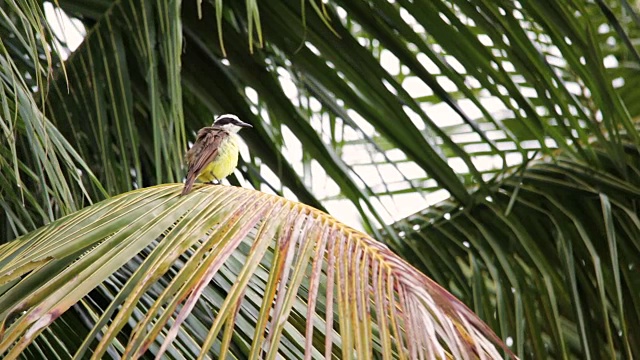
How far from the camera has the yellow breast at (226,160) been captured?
3.52 meters

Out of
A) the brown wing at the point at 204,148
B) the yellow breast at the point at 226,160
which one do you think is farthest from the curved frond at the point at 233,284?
the yellow breast at the point at 226,160

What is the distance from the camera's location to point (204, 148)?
11.2 ft

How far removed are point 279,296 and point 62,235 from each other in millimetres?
531

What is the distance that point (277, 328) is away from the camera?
1.48 metres

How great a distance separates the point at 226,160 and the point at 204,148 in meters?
0.21

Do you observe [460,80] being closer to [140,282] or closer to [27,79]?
[27,79]

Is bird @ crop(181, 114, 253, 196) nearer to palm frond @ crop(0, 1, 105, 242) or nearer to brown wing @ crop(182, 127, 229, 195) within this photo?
brown wing @ crop(182, 127, 229, 195)

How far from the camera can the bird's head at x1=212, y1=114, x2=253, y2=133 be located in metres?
3.35

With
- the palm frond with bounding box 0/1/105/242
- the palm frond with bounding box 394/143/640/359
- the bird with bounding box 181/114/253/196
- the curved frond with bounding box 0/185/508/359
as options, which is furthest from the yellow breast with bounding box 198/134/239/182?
the curved frond with bounding box 0/185/508/359

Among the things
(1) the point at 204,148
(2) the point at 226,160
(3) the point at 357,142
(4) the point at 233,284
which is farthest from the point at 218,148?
(4) the point at 233,284

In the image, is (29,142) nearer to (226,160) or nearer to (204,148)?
(204,148)

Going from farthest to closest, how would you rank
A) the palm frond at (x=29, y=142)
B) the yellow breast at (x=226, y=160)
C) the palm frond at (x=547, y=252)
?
1. the yellow breast at (x=226, y=160)
2. the palm frond at (x=547, y=252)
3. the palm frond at (x=29, y=142)

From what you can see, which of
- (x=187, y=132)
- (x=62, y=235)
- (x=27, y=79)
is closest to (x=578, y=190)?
(x=187, y=132)

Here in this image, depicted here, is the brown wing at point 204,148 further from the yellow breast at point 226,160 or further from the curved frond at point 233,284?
the curved frond at point 233,284
